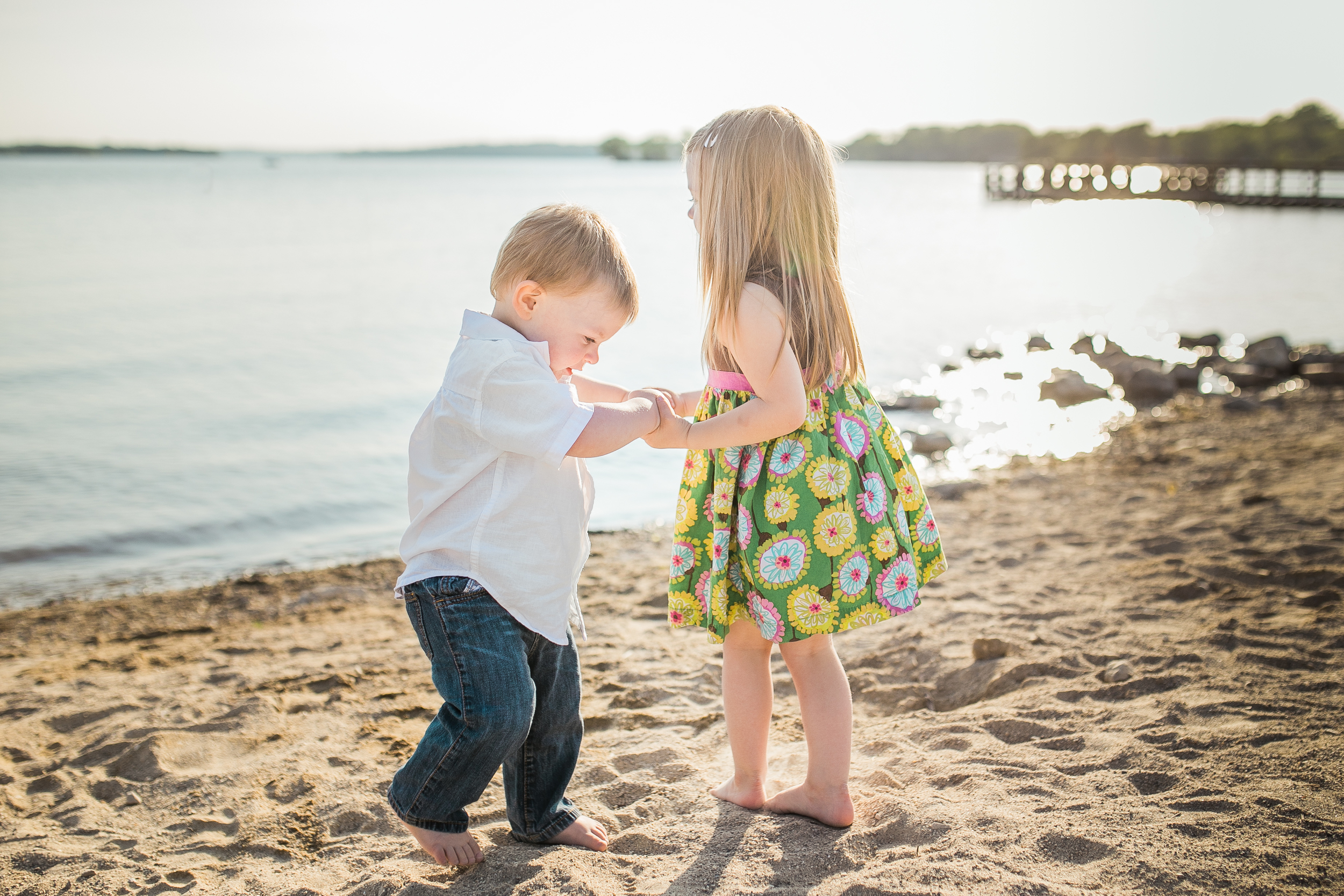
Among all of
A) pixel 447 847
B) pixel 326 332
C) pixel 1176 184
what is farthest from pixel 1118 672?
pixel 1176 184

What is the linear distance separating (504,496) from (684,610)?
0.68 meters

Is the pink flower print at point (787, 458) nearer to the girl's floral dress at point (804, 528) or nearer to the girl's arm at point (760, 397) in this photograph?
the girl's floral dress at point (804, 528)

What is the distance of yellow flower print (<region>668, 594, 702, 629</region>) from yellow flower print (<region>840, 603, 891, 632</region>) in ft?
1.31

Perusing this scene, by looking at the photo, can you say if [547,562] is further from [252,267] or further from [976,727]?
[252,267]

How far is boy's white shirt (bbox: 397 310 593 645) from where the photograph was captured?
6.70ft

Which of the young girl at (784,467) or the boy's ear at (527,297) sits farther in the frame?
the young girl at (784,467)

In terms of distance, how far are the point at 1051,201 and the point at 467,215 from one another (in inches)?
1297

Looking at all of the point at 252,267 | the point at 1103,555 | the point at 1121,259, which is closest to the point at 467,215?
the point at 252,267

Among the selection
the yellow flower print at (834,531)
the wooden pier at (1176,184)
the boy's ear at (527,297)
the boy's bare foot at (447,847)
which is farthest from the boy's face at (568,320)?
the wooden pier at (1176,184)

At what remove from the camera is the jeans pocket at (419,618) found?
215 cm

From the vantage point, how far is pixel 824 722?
246 centimetres

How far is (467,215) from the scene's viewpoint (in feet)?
127

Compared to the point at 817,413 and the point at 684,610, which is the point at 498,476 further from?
the point at 817,413

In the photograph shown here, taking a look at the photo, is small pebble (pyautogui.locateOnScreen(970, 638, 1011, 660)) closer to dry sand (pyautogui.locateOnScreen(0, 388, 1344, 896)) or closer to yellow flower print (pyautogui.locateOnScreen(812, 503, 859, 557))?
dry sand (pyautogui.locateOnScreen(0, 388, 1344, 896))
